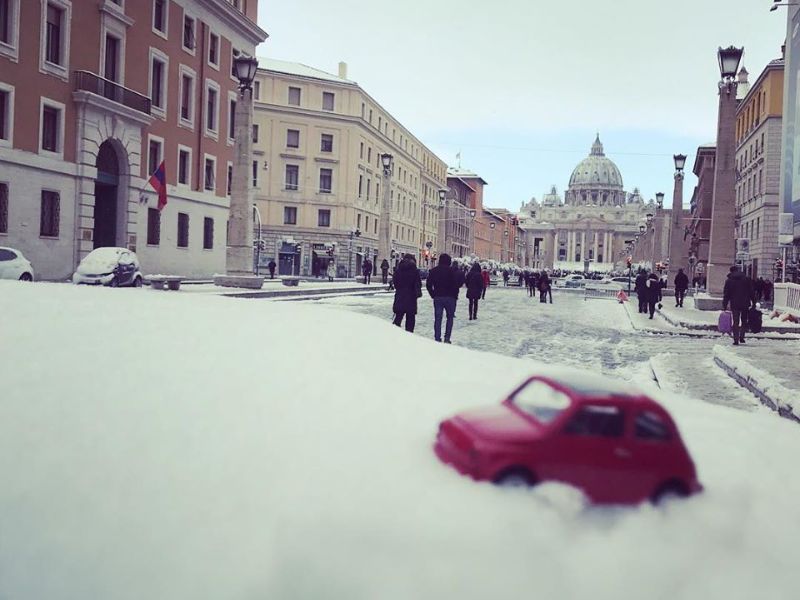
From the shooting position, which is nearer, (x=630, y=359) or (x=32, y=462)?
(x=32, y=462)

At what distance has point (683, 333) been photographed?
61.4ft

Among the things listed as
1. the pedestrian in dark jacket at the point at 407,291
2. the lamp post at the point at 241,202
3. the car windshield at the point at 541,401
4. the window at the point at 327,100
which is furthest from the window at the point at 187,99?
the car windshield at the point at 541,401

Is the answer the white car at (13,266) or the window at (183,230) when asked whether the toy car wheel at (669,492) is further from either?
the window at (183,230)

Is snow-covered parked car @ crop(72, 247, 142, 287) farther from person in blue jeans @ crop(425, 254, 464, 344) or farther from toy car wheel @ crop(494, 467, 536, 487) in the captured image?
toy car wheel @ crop(494, 467, 536, 487)

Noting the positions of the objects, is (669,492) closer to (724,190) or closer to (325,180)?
(724,190)

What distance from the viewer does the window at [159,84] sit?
106 ft

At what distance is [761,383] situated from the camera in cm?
878

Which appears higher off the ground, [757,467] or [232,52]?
[232,52]

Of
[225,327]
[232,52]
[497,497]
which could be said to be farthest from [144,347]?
[232,52]

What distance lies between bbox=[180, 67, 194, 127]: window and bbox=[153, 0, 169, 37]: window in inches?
97.0

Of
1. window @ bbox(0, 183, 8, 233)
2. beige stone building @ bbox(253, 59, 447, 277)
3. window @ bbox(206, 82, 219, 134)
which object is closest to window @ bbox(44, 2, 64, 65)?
window @ bbox(0, 183, 8, 233)

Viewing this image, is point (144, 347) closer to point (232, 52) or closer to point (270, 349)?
point (270, 349)

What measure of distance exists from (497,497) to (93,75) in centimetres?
2924

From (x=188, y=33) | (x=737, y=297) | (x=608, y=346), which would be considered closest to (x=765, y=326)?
(x=737, y=297)
